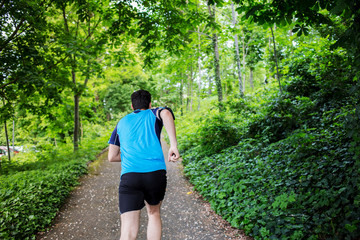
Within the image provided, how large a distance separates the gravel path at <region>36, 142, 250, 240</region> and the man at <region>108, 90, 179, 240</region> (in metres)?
1.64

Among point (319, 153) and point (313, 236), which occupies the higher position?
point (319, 153)

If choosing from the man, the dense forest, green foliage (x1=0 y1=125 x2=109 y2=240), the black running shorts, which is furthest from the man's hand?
green foliage (x1=0 y1=125 x2=109 y2=240)

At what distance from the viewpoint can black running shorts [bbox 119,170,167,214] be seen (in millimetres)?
2047

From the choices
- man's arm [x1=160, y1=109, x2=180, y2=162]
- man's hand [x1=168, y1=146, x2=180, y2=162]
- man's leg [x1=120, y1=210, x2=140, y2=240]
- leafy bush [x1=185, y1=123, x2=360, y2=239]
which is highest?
man's arm [x1=160, y1=109, x2=180, y2=162]

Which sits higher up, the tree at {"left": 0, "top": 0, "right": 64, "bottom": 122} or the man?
the tree at {"left": 0, "top": 0, "right": 64, "bottom": 122}

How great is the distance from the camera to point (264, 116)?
5961 millimetres

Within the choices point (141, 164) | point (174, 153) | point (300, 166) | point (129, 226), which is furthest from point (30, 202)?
point (300, 166)

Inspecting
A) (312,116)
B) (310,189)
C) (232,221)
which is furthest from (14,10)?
(312,116)

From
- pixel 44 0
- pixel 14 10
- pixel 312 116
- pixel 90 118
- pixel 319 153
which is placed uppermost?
pixel 44 0

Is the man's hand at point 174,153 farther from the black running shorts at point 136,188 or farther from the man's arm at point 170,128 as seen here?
the black running shorts at point 136,188

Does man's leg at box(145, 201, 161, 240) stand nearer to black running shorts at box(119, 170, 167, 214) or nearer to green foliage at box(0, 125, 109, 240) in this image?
black running shorts at box(119, 170, 167, 214)

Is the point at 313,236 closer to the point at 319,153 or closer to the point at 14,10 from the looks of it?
the point at 319,153

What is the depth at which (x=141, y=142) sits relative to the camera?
214cm

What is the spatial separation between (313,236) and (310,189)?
2.92 feet
